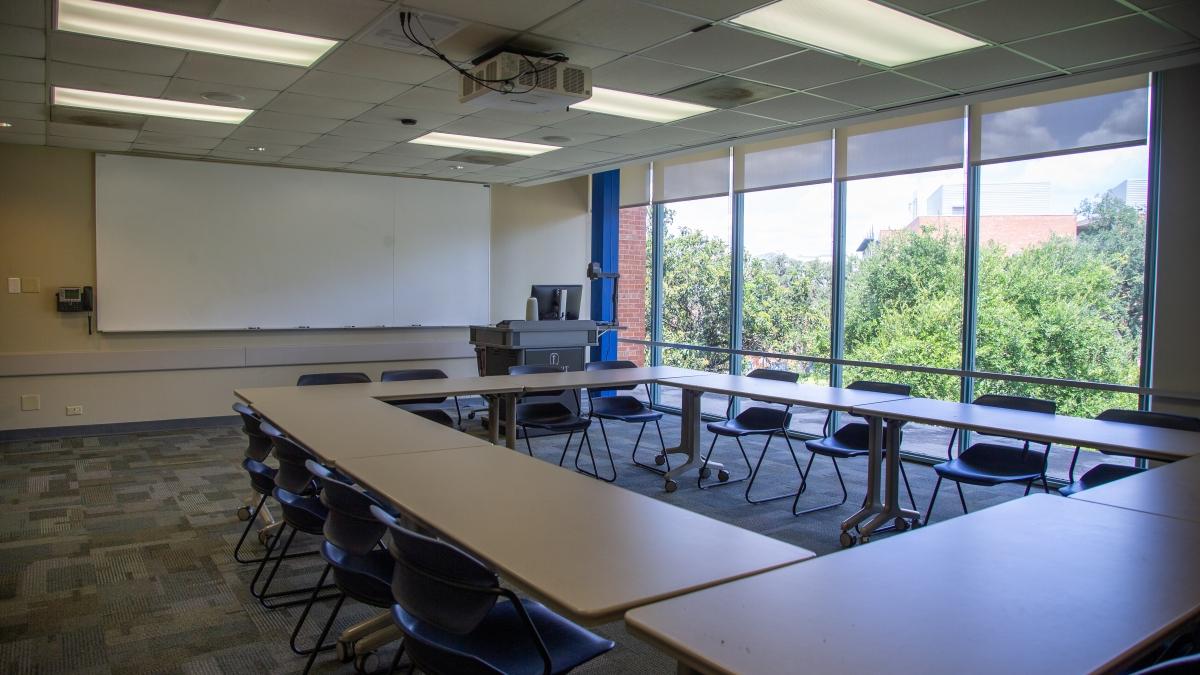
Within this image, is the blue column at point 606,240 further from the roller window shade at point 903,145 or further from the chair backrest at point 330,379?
the chair backrest at point 330,379

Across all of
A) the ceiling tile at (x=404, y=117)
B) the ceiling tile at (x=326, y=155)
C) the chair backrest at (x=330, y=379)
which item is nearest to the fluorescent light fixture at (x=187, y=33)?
the ceiling tile at (x=404, y=117)

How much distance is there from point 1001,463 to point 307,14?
4.34 m

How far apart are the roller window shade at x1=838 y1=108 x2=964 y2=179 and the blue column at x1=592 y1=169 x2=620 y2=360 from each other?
3.29 m

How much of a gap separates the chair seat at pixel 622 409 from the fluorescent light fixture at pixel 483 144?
2.36 m

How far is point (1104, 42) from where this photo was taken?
12.8ft

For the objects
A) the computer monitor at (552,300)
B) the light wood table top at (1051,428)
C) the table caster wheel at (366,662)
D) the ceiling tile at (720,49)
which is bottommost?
the table caster wheel at (366,662)

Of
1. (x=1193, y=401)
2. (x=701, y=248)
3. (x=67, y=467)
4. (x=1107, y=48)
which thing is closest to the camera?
(x=1107, y=48)

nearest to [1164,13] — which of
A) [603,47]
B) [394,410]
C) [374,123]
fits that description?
[603,47]

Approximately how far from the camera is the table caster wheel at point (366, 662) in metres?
2.97

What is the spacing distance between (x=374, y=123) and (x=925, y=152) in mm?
4366

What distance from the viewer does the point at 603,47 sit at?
4188mm

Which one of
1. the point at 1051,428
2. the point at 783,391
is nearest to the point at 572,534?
the point at 1051,428

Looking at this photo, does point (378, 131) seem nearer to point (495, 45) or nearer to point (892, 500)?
point (495, 45)

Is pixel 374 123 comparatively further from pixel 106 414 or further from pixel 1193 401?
pixel 1193 401
